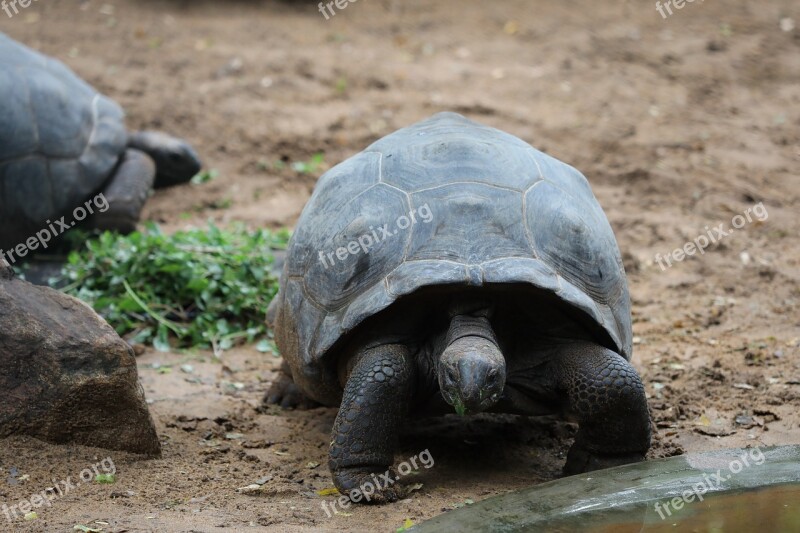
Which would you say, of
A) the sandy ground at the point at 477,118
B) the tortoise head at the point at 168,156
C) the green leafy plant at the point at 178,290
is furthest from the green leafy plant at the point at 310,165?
the green leafy plant at the point at 178,290

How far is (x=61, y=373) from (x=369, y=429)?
116 cm

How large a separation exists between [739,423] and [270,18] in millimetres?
8061

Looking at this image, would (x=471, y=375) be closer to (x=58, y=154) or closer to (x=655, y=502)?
(x=655, y=502)

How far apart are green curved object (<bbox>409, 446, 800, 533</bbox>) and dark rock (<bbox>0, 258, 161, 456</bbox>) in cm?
139

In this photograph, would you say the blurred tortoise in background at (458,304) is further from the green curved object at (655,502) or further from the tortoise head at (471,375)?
the green curved object at (655,502)

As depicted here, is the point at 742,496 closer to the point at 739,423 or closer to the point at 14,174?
the point at 739,423

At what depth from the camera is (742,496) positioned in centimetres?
334

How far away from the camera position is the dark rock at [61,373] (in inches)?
146

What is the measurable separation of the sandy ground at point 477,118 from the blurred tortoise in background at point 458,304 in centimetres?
32

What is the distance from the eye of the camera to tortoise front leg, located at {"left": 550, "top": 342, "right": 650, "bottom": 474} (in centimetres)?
364

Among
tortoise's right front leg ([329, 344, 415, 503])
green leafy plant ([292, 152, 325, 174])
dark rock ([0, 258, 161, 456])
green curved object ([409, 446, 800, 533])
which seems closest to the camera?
green curved object ([409, 446, 800, 533])

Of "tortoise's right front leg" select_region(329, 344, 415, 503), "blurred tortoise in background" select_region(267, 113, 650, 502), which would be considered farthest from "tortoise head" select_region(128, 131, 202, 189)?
"tortoise's right front leg" select_region(329, 344, 415, 503)

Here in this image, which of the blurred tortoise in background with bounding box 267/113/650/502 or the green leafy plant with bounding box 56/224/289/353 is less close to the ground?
the blurred tortoise in background with bounding box 267/113/650/502

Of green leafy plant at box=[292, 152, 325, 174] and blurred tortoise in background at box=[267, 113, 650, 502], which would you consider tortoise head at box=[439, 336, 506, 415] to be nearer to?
blurred tortoise in background at box=[267, 113, 650, 502]
